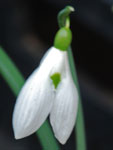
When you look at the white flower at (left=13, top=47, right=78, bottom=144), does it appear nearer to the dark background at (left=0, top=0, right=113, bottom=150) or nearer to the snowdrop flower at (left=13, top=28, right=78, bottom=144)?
the snowdrop flower at (left=13, top=28, right=78, bottom=144)

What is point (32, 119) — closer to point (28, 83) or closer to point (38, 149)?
point (28, 83)

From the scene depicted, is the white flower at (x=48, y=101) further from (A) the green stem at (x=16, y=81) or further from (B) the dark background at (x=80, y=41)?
(B) the dark background at (x=80, y=41)

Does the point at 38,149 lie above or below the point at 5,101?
below

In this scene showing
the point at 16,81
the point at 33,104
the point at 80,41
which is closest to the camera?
the point at 33,104

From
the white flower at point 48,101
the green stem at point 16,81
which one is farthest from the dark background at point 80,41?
the white flower at point 48,101

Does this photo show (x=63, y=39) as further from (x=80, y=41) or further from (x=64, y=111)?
(x=80, y=41)

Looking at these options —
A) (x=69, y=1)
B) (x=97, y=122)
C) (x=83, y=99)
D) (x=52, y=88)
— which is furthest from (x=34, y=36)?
(x=52, y=88)

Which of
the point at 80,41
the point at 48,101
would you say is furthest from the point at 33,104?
the point at 80,41
